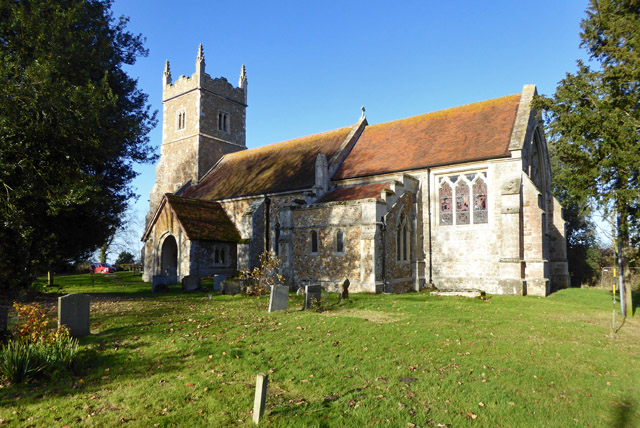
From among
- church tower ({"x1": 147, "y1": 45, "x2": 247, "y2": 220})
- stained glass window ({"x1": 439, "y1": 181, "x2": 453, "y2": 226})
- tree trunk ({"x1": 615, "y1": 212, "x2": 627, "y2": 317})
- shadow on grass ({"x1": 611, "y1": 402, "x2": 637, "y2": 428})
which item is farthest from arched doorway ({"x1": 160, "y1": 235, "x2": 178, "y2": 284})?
shadow on grass ({"x1": 611, "y1": 402, "x2": 637, "y2": 428})

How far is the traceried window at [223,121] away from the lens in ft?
119

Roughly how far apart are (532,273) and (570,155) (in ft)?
24.6

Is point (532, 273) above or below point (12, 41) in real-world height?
below

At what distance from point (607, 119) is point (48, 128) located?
55.8 feet

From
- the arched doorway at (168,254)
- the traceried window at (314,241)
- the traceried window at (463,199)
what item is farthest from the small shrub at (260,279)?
the traceried window at (463,199)

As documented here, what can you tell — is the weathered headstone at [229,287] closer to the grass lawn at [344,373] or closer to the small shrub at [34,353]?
the grass lawn at [344,373]

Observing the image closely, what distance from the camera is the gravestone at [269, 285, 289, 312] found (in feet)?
41.9

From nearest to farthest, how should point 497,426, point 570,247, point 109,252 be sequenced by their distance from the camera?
1. point 497,426
2. point 570,247
3. point 109,252

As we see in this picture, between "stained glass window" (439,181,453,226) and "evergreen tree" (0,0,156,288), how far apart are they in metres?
15.0

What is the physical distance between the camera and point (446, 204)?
21.1 m

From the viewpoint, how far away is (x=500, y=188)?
763 inches

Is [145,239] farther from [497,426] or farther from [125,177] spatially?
[497,426]

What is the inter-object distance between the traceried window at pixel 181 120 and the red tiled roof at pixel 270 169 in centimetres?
520

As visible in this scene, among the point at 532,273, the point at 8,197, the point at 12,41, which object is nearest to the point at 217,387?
the point at 8,197
